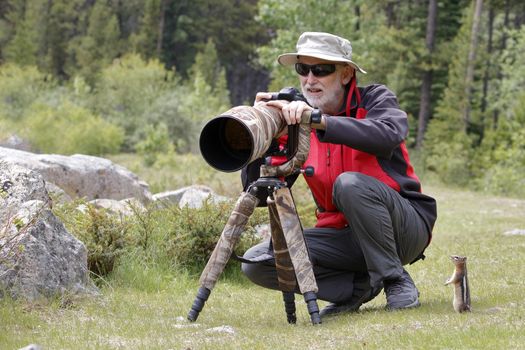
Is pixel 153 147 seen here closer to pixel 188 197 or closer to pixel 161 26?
pixel 188 197

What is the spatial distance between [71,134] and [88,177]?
46.9 ft

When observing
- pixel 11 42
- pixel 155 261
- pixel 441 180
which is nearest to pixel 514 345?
pixel 155 261

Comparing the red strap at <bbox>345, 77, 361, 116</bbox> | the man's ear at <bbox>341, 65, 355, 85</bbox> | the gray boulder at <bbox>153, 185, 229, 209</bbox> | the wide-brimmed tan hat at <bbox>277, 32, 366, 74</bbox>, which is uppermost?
the wide-brimmed tan hat at <bbox>277, 32, 366, 74</bbox>

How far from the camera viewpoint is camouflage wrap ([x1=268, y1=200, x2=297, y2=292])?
535 cm

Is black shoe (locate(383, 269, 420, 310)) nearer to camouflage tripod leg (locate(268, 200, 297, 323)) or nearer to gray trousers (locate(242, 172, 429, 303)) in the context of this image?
gray trousers (locate(242, 172, 429, 303))

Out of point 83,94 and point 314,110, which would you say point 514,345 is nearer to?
A: point 314,110

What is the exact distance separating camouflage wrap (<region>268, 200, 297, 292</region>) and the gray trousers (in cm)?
31

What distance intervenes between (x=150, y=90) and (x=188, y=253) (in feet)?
105

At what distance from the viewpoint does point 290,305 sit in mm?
5578

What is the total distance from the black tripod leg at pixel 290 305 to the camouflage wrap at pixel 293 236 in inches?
15.3

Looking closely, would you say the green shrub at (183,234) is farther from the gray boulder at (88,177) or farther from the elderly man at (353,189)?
the gray boulder at (88,177)

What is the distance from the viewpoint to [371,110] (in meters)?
5.62

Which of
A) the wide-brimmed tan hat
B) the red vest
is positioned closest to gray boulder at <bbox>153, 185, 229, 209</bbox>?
the red vest

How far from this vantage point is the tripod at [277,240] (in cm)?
520
